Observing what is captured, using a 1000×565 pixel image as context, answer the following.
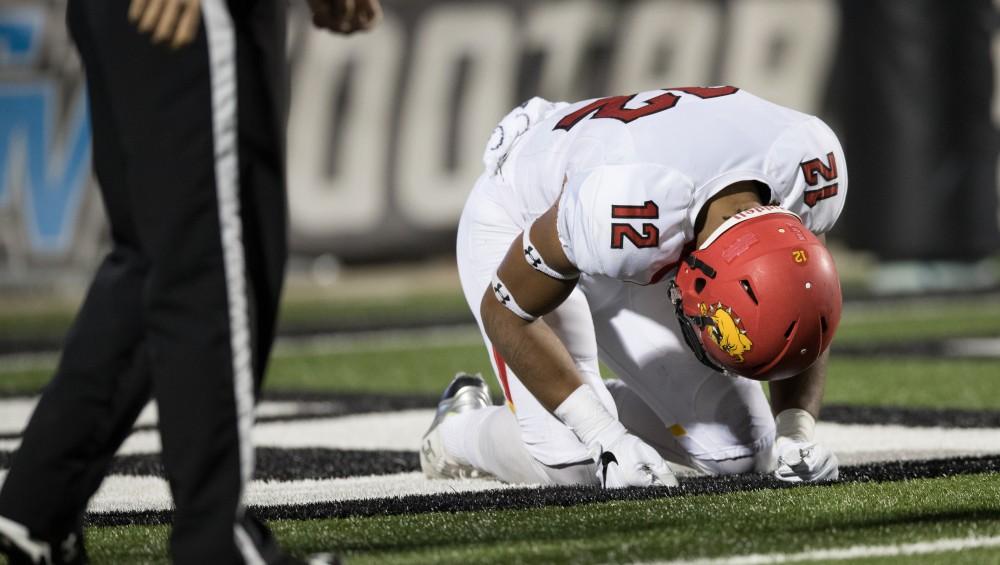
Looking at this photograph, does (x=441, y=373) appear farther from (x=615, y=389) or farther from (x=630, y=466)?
(x=630, y=466)

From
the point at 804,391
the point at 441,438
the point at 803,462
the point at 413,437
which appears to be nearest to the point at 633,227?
the point at 803,462

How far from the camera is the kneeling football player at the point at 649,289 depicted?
2.46 meters

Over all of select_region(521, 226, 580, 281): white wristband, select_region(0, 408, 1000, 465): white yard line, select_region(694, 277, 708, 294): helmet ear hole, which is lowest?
select_region(0, 408, 1000, 465): white yard line

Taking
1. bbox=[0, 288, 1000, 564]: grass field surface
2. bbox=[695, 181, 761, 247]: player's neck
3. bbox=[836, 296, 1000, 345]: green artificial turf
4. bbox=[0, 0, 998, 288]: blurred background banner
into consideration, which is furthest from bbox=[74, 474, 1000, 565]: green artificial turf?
bbox=[0, 0, 998, 288]: blurred background banner

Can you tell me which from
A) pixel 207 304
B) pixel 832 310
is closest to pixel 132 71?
pixel 207 304

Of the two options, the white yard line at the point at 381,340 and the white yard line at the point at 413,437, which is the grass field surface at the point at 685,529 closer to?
the white yard line at the point at 413,437

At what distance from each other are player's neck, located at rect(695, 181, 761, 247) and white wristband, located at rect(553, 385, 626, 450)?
14.1 inches

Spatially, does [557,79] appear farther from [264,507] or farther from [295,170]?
[264,507]

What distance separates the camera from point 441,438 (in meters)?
3.09

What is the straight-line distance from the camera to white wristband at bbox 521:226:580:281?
2578 mm

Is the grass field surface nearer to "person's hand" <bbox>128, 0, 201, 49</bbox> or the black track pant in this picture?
the black track pant

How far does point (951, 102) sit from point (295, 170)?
151 inches

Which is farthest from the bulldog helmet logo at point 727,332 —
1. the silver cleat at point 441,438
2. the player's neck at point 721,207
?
the silver cleat at point 441,438

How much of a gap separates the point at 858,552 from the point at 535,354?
2.63ft
